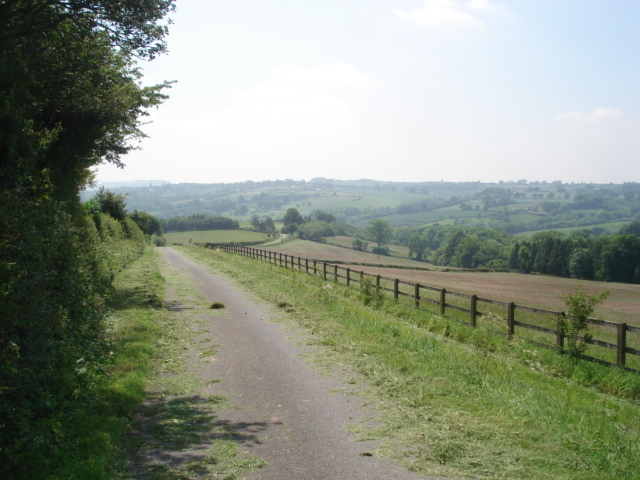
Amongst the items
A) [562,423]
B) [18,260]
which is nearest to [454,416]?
[562,423]

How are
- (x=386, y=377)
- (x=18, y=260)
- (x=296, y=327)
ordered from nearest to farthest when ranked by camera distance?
(x=18, y=260)
(x=386, y=377)
(x=296, y=327)

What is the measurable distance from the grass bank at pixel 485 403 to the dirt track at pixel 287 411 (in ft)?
1.17

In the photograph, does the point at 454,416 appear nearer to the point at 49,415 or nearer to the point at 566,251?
the point at 49,415

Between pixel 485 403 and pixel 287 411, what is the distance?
9.65 feet

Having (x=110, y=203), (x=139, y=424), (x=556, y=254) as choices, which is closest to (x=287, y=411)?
(x=139, y=424)

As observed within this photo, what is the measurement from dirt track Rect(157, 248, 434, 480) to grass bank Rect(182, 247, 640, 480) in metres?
0.36

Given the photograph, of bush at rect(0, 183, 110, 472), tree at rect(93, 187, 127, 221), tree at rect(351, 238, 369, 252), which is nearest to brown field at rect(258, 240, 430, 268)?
tree at rect(351, 238, 369, 252)

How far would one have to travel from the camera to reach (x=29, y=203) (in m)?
6.89

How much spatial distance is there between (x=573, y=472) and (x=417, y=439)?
1666mm

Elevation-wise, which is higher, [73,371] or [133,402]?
[73,371]

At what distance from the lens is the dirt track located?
16.5ft

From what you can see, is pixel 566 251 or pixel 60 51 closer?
pixel 60 51

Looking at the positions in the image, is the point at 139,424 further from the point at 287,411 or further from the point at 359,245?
the point at 359,245

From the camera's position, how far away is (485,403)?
7.04 meters
